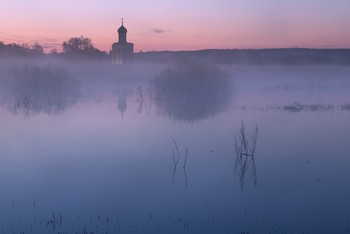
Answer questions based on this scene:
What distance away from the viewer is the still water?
Answer: 6.12 metres

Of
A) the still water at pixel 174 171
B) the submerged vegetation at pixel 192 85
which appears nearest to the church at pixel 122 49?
the submerged vegetation at pixel 192 85

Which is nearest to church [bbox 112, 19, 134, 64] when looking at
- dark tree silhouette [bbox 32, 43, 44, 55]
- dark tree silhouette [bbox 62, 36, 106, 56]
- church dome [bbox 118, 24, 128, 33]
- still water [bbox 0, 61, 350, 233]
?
church dome [bbox 118, 24, 128, 33]

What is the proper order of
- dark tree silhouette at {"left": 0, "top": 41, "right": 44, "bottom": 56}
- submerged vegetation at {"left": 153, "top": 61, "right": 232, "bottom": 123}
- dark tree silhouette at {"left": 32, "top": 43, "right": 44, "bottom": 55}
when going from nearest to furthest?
1. submerged vegetation at {"left": 153, "top": 61, "right": 232, "bottom": 123}
2. dark tree silhouette at {"left": 0, "top": 41, "right": 44, "bottom": 56}
3. dark tree silhouette at {"left": 32, "top": 43, "right": 44, "bottom": 55}

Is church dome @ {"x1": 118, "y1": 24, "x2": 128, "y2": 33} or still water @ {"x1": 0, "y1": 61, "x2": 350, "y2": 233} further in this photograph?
church dome @ {"x1": 118, "y1": 24, "x2": 128, "y2": 33}

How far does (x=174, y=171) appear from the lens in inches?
349

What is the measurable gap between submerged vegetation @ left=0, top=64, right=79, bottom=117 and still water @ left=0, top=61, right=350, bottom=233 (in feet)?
12.3

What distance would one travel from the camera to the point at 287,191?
7.44 m

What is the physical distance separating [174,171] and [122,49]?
180ft

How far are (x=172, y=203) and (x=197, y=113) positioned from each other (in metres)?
12.3

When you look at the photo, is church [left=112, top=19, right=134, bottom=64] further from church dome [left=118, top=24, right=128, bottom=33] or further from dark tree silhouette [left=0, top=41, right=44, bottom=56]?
dark tree silhouette [left=0, top=41, right=44, bottom=56]

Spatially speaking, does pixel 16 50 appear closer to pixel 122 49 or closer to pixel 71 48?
pixel 71 48

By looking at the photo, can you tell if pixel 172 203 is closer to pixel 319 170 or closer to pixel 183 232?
pixel 183 232

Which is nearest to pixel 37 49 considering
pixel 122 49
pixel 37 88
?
pixel 122 49

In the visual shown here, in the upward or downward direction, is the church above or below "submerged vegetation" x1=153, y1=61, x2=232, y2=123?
above
